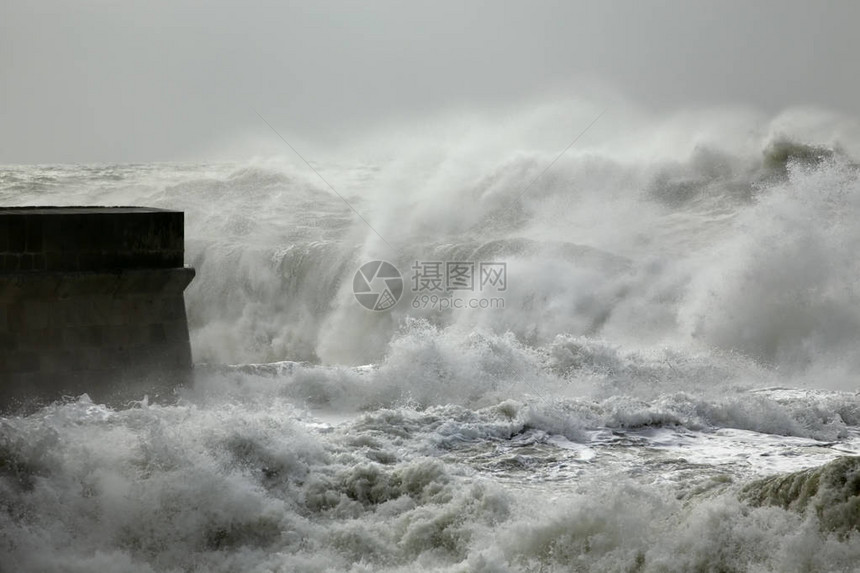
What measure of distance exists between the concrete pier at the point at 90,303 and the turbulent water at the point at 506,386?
1.25 feet

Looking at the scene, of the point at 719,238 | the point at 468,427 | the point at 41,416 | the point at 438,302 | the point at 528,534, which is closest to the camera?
the point at 528,534

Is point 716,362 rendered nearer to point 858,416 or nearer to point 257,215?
point 858,416

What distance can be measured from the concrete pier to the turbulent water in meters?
A: 0.38

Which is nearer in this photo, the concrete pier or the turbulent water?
the turbulent water

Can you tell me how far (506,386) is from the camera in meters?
10.3

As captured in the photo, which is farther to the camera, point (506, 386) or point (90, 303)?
point (506, 386)

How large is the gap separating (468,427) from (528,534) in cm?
254

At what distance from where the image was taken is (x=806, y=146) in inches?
741

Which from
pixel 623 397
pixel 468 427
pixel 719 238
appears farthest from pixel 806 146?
pixel 468 427

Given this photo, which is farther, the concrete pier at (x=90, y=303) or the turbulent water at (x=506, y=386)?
the concrete pier at (x=90, y=303)

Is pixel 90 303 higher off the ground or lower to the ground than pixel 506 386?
higher

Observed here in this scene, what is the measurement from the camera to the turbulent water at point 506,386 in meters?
6.34

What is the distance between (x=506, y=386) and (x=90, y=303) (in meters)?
3.77

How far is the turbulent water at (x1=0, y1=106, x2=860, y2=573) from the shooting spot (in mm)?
6336
